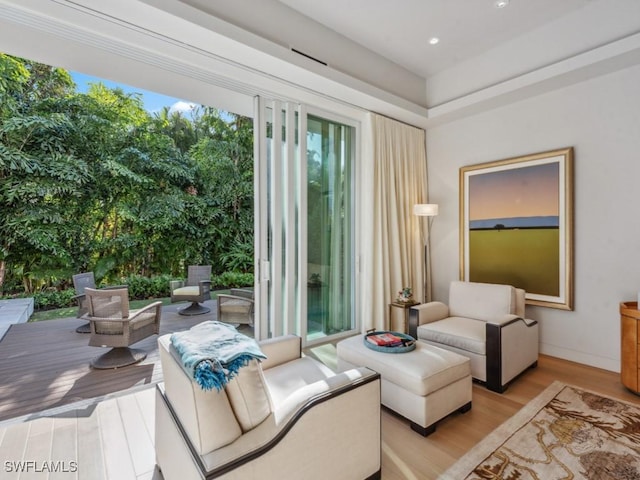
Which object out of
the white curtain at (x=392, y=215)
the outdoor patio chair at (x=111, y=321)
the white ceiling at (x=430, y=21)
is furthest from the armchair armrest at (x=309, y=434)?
the white ceiling at (x=430, y=21)

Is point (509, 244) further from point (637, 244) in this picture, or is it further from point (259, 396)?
point (259, 396)

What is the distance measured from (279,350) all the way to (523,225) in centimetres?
294

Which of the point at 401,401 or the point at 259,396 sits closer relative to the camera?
the point at 259,396

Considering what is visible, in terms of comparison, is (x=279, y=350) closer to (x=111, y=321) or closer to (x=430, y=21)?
(x=111, y=321)

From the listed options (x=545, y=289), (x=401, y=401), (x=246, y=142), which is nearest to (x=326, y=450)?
(x=401, y=401)

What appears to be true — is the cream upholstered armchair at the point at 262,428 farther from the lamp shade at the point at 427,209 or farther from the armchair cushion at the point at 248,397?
the lamp shade at the point at 427,209

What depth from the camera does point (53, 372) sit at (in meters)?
2.94

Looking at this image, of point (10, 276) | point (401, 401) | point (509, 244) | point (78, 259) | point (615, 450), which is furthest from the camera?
point (78, 259)

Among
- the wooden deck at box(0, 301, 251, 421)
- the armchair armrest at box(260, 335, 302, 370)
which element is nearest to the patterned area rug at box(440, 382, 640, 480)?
the armchair armrest at box(260, 335, 302, 370)

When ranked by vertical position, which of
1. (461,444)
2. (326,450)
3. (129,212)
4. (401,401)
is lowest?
(461,444)

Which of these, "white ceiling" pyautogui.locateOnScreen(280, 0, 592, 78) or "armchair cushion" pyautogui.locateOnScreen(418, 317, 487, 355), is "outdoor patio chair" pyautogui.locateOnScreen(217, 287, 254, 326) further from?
"white ceiling" pyautogui.locateOnScreen(280, 0, 592, 78)

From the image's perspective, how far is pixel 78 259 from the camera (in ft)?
18.0

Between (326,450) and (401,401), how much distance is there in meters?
0.89

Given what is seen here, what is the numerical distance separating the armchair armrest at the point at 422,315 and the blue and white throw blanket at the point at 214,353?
2105mm
